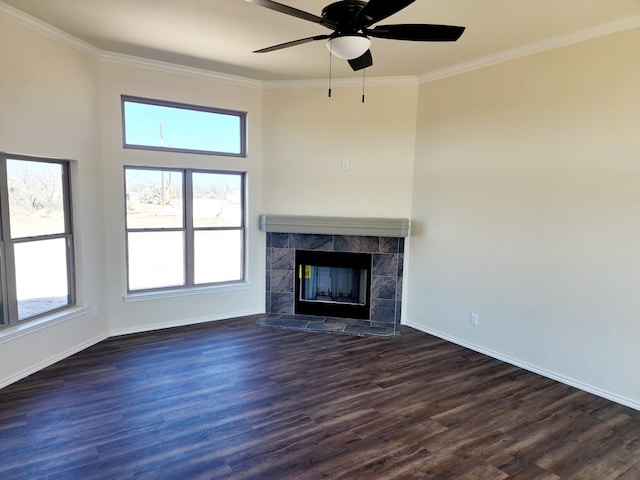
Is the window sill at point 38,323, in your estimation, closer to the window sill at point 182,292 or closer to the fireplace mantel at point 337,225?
the window sill at point 182,292

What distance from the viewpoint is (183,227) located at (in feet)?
15.2

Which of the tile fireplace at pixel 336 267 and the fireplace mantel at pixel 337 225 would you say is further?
the tile fireplace at pixel 336 267

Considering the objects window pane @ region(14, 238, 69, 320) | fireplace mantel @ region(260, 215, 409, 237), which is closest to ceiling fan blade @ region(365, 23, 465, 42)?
fireplace mantel @ region(260, 215, 409, 237)

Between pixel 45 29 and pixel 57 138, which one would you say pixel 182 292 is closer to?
pixel 57 138

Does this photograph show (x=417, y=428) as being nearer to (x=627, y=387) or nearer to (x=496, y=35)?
(x=627, y=387)

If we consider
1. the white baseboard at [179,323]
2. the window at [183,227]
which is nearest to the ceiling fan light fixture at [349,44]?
the window at [183,227]

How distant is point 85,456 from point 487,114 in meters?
4.39

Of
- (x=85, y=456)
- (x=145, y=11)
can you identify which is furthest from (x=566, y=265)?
(x=145, y=11)

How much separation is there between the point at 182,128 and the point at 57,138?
1.33 metres

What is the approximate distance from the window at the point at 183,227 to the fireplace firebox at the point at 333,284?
2.81 ft

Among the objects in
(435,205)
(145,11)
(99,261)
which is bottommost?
(99,261)

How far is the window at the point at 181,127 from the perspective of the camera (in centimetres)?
423

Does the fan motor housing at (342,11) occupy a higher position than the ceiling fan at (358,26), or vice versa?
the fan motor housing at (342,11)

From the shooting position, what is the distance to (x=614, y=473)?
7.47 ft
